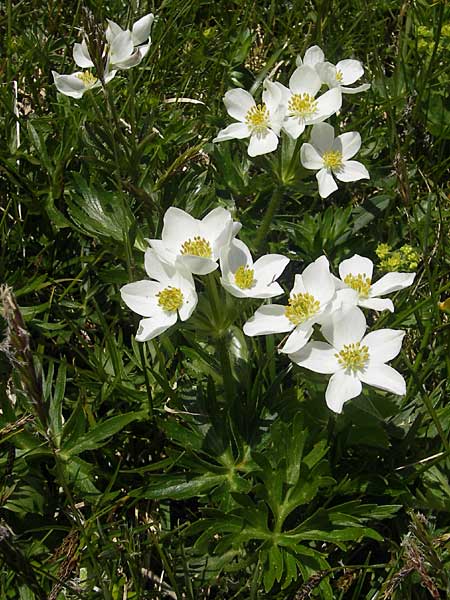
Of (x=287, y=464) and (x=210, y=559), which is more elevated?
(x=287, y=464)

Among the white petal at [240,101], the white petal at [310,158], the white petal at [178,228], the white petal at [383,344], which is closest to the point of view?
the white petal at [383,344]

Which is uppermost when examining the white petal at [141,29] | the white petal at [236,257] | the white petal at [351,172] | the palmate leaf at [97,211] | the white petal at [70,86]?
the white petal at [141,29]

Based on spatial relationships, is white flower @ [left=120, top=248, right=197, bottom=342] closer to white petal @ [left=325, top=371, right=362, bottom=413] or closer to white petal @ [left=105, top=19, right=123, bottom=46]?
white petal @ [left=325, top=371, right=362, bottom=413]

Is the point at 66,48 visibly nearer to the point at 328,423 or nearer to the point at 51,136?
the point at 51,136

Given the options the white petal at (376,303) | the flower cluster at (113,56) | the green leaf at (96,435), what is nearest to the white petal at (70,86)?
the flower cluster at (113,56)

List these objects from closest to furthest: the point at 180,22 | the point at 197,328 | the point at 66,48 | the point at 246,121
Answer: the point at 197,328 → the point at 246,121 → the point at 66,48 → the point at 180,22

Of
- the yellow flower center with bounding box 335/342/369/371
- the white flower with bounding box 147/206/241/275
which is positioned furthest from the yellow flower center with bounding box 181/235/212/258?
the yellow flower center with bounding box 335/342/369/371

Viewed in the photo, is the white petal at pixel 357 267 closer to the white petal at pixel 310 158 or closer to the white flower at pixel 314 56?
the white petal at pixel 310 158

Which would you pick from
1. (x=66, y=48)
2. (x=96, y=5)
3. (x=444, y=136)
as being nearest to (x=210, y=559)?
(x=444, y=136)
